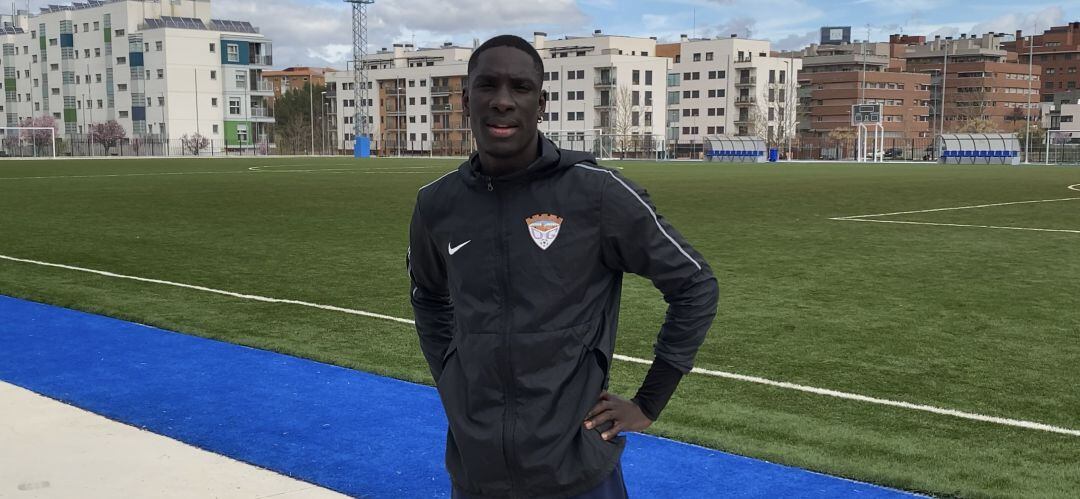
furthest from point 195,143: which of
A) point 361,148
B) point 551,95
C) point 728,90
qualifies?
point 728,90

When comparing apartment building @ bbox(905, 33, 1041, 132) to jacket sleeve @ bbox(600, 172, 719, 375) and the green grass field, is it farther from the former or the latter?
jacket sleeve @ bbox(600, 172, 719, 375)

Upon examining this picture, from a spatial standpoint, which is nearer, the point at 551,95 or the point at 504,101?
the point at 504,101

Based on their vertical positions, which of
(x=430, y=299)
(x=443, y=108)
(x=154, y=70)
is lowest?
(x=430, y=299)

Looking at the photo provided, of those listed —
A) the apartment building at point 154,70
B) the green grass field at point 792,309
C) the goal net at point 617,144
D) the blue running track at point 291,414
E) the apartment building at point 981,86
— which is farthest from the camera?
the apartment building at point 981,86

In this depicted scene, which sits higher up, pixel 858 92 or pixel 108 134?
pixel 858 92

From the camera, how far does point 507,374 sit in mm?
2633

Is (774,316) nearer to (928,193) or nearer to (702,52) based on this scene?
(928,193)

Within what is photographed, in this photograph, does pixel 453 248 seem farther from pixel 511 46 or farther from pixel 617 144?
pixel 617 144

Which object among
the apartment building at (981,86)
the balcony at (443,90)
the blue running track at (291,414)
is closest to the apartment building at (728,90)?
the balcony at (443,90)

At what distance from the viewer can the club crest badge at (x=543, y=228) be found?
8.56 feet

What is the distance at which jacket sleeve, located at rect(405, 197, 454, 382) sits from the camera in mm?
2938

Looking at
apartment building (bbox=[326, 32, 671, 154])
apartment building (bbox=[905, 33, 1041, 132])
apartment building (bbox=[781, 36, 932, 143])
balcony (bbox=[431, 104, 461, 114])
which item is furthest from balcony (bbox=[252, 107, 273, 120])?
apartment building (bbox=[905, 33, 1041, 132])

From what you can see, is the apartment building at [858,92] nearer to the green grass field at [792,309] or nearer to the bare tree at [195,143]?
the bare tree at [195,143]

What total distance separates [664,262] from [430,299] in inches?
28.3
